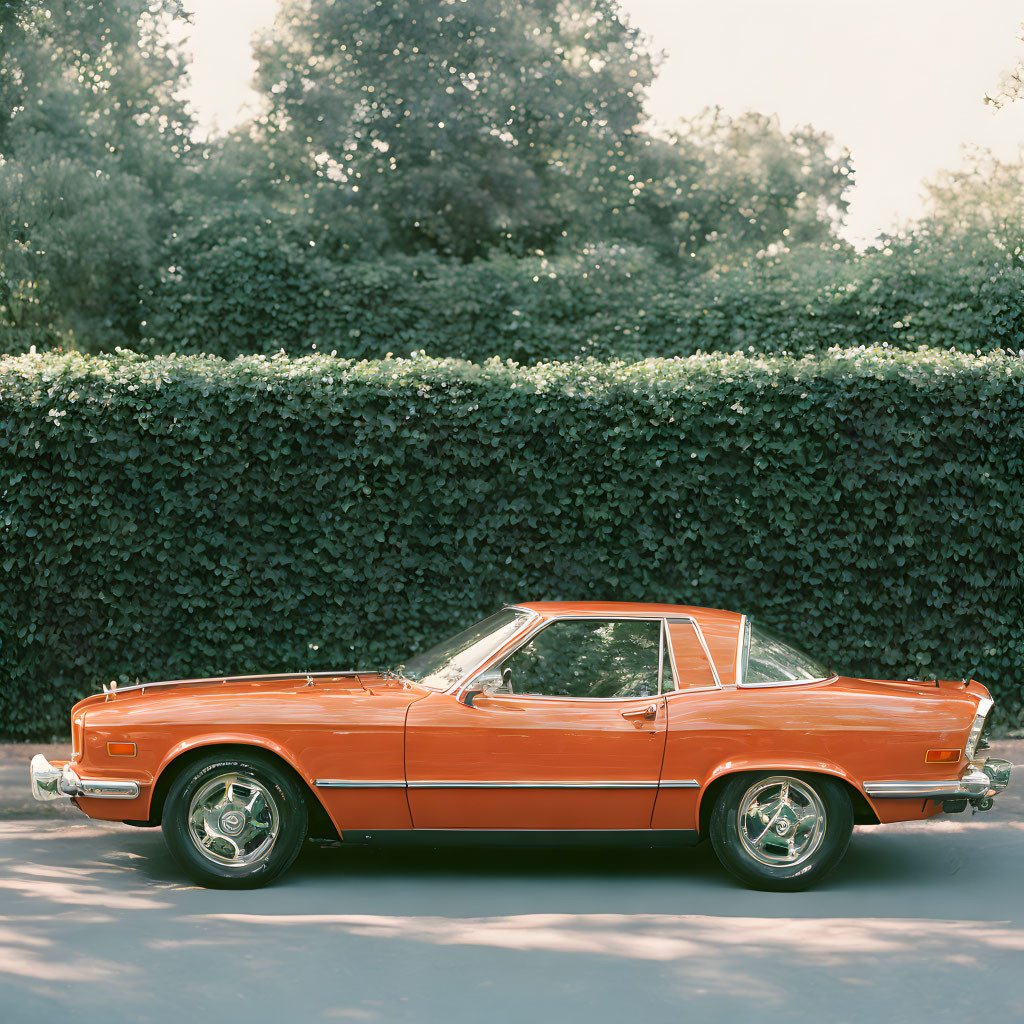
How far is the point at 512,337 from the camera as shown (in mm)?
14414

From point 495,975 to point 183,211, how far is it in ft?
45.8

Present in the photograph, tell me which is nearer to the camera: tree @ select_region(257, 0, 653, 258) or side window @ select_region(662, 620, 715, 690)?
side window @ select_region(662, 620, 715, 690)

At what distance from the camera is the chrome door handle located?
557 cm

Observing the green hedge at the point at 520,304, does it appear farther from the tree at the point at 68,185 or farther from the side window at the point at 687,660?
the side window at the point at 687,660

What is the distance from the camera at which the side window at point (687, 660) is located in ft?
18.8

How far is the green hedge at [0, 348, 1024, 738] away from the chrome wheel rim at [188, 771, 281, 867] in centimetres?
361

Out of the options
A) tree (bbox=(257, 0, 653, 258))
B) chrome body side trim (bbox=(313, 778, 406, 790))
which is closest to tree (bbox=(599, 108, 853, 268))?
tree (bbox=(257, 0, 653, 258))

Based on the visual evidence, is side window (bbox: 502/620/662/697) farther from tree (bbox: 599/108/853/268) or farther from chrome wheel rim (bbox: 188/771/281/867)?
tree (bbox: 599/108/853/268)

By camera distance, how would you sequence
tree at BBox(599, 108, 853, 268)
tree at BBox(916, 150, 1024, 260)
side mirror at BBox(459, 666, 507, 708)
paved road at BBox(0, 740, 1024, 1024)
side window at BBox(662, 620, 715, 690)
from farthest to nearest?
1. tree at BBox(599, 108, 853, 268)
2. tree at BBox(916, 150, 1024, 260)
3. side window at BBox(662, 620, 715, 690)
4. side mirror at BBox(459, 666, 507, 708)
5. paved road at BBox(0, 740, 1024, 1024)

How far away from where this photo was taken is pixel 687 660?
580 cm

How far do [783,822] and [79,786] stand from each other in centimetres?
356

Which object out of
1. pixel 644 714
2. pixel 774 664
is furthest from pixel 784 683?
pixel 644 714

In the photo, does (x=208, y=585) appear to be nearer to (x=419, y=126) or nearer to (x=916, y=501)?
(x=916, y=501)

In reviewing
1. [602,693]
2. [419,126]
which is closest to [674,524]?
[602,693]
